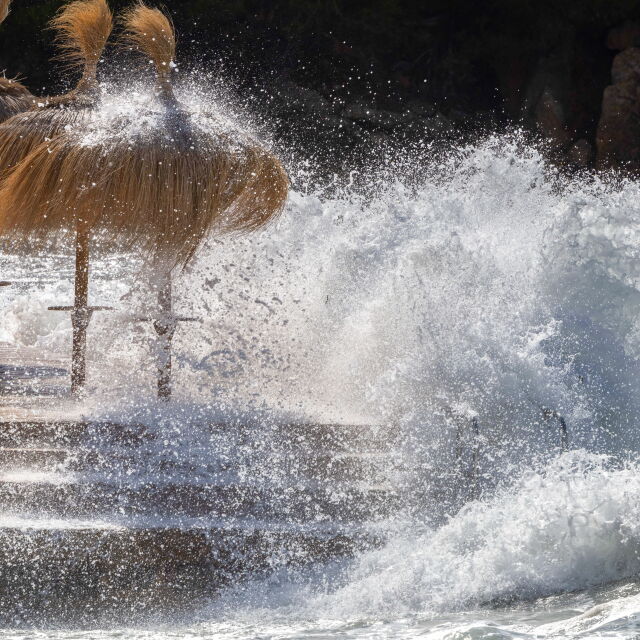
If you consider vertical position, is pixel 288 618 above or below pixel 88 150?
below

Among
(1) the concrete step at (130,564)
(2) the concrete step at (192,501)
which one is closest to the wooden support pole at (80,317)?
(2) the concrete step at (192,501)

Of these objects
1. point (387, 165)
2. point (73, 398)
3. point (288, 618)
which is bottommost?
point (288, 618)

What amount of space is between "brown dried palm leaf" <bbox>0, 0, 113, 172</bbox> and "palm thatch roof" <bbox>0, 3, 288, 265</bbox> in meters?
0.21

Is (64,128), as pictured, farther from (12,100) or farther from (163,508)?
(163,508)

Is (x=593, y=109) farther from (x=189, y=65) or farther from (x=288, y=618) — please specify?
(x=288, y=618)

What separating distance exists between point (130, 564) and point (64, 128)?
2.20 m

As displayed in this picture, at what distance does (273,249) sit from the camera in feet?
18.6

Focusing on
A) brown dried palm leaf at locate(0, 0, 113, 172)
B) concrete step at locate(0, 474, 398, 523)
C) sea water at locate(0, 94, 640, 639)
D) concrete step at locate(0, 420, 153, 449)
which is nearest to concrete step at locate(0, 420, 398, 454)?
concrete step at locate(0, 420, 153, 449)

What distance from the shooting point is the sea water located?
8.52 ft

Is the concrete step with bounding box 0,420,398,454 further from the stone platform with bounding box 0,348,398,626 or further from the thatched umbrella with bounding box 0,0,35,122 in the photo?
the thatched umbrella with bounding box 0,0,35,122

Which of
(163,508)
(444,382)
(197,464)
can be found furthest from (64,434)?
(444,382)

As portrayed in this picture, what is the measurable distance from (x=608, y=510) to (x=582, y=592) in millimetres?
314

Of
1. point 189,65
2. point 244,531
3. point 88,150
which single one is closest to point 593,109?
point 189,65

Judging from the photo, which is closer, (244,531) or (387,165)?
(244,531)
